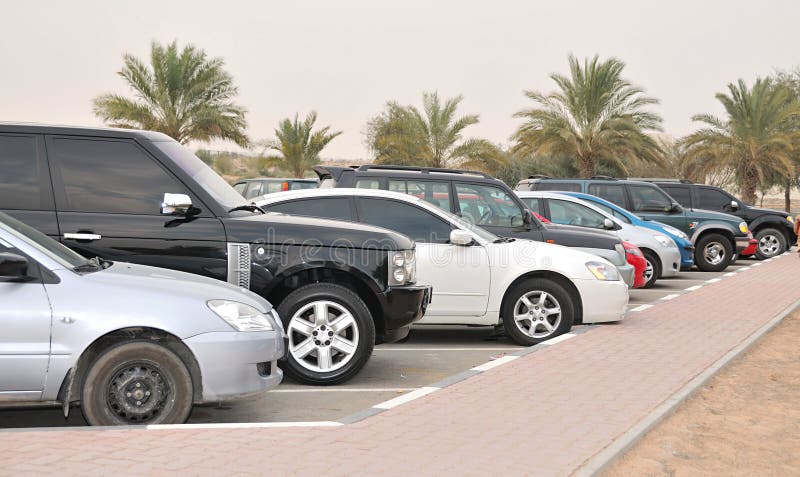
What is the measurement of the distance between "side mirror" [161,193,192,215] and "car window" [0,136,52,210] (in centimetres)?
93

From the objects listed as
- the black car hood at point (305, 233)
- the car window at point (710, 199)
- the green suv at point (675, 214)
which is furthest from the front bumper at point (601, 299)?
the car window at point (710, 199)

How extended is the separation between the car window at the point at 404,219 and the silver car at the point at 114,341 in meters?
3.94

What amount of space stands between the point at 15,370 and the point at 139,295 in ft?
2.79

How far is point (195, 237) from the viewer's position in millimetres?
8039

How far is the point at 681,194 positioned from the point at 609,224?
7.83 meters

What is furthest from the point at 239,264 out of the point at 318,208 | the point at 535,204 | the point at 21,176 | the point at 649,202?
the point at 649,202

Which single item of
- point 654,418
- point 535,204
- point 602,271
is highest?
point 535,204

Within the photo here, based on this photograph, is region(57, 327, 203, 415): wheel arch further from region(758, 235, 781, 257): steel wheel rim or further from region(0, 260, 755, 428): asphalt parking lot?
region(758, 235, 781, 257): steel wheel rim

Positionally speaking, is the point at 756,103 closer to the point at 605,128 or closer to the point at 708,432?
the point at 605,128

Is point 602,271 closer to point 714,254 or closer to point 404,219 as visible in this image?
point 404,219

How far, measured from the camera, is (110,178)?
807cm

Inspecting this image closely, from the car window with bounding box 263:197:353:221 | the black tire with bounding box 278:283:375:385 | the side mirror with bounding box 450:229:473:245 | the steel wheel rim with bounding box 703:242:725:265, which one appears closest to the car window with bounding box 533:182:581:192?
the steel wheel rim with bounding box 703:242:725:265

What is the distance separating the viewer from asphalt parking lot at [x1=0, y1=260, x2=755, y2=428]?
7.39 meters

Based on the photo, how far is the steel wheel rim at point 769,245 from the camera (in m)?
25.7
